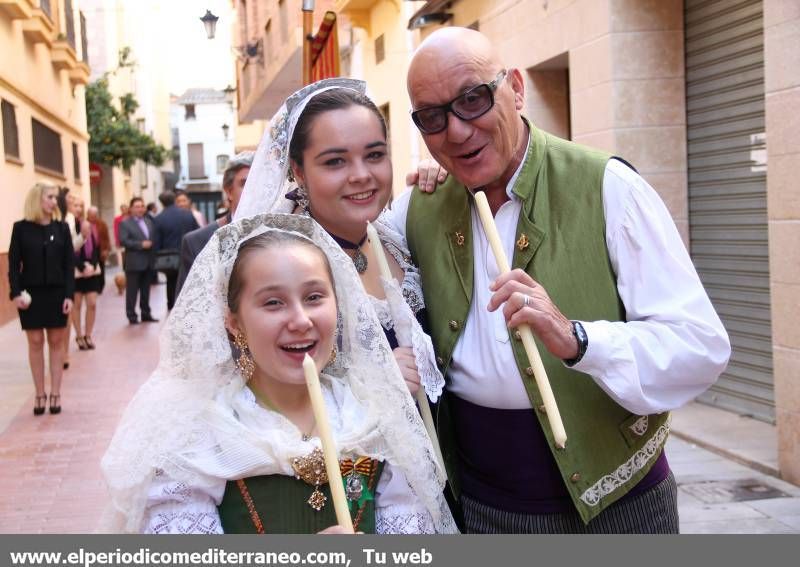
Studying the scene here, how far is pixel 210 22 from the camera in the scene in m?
18.4

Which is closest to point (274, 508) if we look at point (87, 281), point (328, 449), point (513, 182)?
point (328, 449)

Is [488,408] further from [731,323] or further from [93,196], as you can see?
[93,196]

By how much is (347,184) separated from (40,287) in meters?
6.52

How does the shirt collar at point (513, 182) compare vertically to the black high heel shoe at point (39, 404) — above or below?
above

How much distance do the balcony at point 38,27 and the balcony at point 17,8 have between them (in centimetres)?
36

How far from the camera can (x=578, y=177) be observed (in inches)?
96.7

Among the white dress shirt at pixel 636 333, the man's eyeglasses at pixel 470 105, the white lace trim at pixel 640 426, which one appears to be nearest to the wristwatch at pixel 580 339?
the white dress shirt at pixel 636 333

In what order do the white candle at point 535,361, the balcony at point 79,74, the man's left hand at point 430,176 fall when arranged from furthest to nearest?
the balcony at point 79,74 < the man's left hand at point 430,176 < the white candle at point 535,361

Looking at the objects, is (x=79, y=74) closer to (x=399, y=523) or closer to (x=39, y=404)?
(x=39, y=404)

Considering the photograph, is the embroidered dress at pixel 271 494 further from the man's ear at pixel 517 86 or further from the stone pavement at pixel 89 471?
the stone pavement at pixel 89 471

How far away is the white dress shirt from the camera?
2197 mm

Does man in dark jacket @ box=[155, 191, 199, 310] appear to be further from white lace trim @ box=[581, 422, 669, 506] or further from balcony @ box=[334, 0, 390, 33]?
white lace trim @ box=[581, 422, 669, 506]

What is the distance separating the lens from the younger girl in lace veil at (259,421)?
6.81ft

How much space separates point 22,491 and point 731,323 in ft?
14.9
